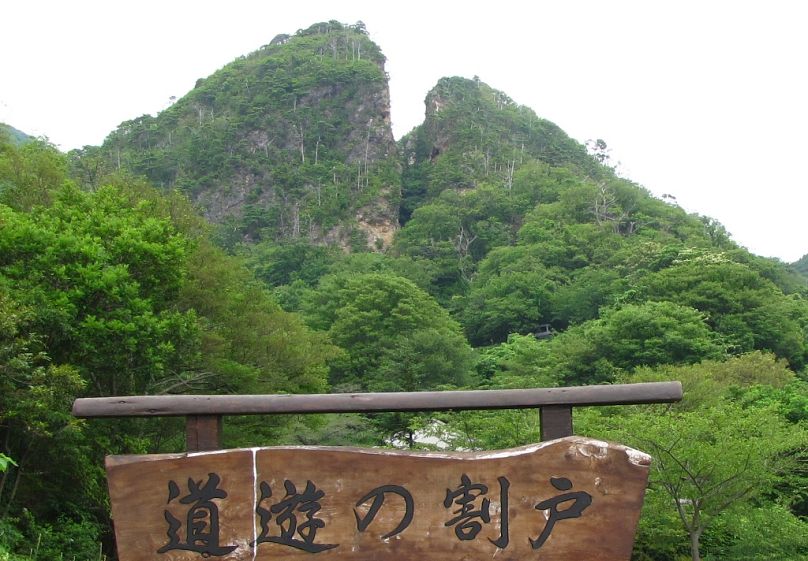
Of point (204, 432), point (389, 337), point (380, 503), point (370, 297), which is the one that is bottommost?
point (389, 337)

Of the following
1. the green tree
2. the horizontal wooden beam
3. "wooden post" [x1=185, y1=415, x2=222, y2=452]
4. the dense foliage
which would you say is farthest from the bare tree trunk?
the green tree

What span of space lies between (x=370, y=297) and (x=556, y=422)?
28.3 m

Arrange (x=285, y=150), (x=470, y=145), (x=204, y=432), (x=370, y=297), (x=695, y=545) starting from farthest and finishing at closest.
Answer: (x=470, y=145) < (x=285, y=150) < (x=370, y=297) < (x=695, y=545) < (x=204, y=432)

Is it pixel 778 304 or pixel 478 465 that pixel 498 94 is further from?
pixel 478 465

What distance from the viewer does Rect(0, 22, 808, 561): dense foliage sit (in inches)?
428

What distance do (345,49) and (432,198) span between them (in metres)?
24.6

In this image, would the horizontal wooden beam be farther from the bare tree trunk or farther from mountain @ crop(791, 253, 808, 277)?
mountain @ crop(791, 253, 808, 277)

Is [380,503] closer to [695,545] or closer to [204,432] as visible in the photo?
[204,432]

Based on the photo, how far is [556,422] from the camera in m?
2.74

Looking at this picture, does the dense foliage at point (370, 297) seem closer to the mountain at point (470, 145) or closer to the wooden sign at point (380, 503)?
the mountain at point (470, 145)

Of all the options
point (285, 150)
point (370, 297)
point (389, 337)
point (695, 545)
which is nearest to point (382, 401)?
point (695, 545)

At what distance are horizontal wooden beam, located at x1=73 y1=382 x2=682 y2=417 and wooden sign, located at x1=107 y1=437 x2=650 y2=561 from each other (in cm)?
15

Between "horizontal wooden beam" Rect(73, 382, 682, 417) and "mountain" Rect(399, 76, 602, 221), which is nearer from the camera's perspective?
"horizontal wooden beam" Rect(73, 382, 682, 417)

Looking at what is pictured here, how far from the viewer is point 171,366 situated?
1412 centimetres
